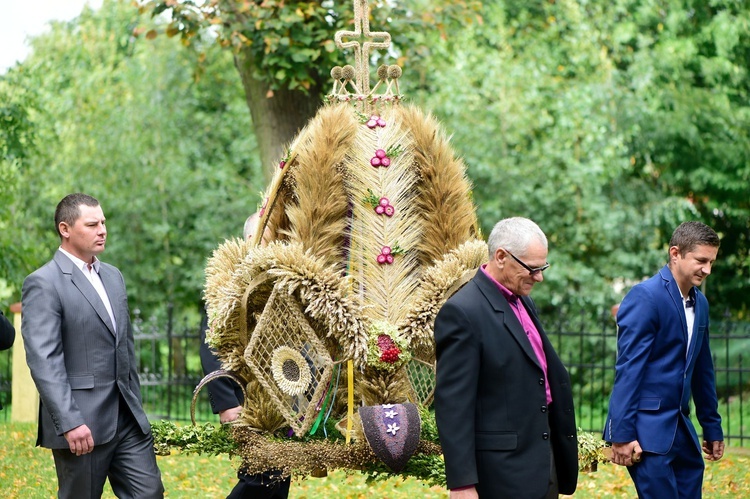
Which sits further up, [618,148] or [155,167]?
[155,167]

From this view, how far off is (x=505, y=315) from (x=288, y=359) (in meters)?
1.35

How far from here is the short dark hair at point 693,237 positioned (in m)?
4.81

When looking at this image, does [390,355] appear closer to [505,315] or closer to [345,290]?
[345,290]

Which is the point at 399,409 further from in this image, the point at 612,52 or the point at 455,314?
the point at 612,52

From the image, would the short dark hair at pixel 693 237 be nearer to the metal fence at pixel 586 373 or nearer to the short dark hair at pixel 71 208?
the short dark hair at pixel 71 208

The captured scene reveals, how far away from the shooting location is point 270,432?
16.4 ft

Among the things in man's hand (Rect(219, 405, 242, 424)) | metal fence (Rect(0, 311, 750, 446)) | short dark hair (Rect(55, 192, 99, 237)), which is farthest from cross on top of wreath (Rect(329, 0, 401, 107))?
metal fence (Rect(0, 311, 750, 446))

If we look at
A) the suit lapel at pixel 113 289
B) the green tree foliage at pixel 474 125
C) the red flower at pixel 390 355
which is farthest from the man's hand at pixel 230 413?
the green tree foliage at pixel 474 125

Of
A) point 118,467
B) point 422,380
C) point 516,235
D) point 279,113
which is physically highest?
point 279,113

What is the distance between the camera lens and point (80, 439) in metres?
4.59

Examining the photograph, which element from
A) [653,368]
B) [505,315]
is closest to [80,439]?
[505,315]

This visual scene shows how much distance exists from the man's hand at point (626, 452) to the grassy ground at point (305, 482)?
3078mm

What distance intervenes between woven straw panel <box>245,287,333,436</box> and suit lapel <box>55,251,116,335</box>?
0.71 m

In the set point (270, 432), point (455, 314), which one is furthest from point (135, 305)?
point (455, 314)
